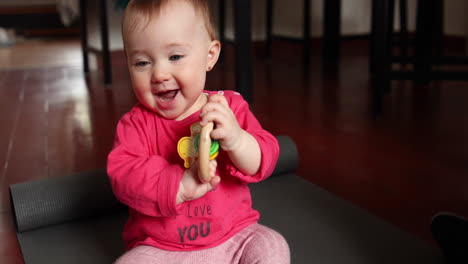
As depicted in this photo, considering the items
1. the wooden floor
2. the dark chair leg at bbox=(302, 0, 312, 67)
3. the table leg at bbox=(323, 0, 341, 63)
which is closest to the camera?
the wooden floor

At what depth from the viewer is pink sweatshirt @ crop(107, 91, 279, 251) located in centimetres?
69

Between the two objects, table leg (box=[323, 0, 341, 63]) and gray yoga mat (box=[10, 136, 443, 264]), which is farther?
table leg (box=[323, 0, 341, 63])

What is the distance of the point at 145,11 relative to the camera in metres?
0.66

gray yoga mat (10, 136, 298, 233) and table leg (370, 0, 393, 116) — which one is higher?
table leg (370, 0, 393, 116)

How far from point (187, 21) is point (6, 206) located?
29.1 inches

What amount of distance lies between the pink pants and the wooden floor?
13.7 inches

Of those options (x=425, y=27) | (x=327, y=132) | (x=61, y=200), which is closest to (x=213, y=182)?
(x=61, y=200)

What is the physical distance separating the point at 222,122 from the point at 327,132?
3.52 feet

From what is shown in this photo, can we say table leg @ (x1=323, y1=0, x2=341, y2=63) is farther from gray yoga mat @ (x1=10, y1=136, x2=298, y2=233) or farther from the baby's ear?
the baby's ear

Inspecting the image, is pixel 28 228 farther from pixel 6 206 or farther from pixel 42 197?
pixel 6 206

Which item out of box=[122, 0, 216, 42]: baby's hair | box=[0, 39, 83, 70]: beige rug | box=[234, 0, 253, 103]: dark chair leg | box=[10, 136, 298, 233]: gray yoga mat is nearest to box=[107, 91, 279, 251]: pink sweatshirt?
box=[122, 0, 216, 42]: baby's hair

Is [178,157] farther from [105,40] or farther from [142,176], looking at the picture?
[105,40]

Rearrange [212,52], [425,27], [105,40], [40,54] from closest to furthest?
[212,52]
[425,27]
[105,40]
[40,54]

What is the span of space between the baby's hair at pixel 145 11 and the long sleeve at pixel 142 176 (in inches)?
5.6
